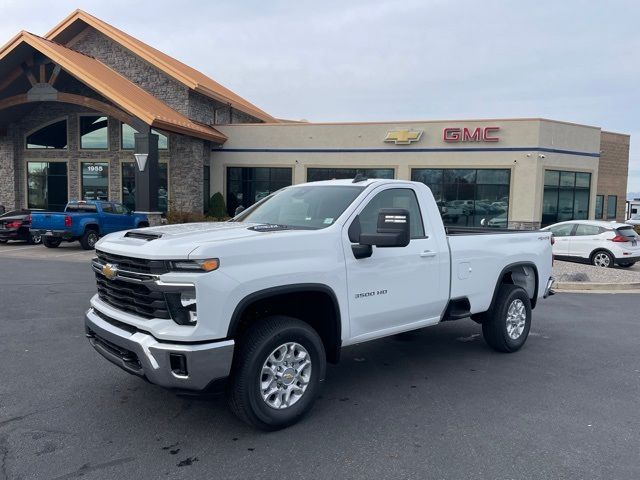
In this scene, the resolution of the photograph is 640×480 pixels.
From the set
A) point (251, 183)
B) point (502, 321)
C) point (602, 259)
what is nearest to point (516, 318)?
point (502, 321)

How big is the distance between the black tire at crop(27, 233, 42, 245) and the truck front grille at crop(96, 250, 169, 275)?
Answer: 15.7m

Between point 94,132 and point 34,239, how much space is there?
9.27 m

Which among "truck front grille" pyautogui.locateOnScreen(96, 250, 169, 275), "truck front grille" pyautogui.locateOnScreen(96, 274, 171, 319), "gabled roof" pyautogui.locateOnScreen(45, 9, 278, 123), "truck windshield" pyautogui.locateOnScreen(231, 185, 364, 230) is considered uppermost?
A: "gabled roof" pyautogui.locateOnScreen(45, 9, 278, 123)

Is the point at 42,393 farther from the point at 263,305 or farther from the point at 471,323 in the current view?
the point at 471,323

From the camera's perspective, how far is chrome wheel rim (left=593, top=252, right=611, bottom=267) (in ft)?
49.4

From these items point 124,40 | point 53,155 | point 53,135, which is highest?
point 124,40

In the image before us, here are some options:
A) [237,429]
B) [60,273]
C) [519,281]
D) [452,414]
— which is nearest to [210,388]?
[237,429]

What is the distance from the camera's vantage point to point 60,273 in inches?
489

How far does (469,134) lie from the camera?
909 inches

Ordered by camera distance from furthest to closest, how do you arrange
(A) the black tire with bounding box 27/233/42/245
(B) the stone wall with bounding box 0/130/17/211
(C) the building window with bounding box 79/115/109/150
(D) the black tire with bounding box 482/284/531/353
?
(B) the stone wall with bounding box 0/130/17/211
(C) the building window with bounding box 79/115/109/150
(A) the black tire with bounding box 27/233/42/245
(D) the black tire with bounding box 482/284/531/353

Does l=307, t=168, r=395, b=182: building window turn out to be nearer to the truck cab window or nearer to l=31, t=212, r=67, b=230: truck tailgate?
l=31, t=212, r=67, b=230: truck tailgate

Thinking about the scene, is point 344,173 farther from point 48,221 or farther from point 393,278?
point 393,278

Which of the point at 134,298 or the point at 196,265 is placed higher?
the point at 196,265

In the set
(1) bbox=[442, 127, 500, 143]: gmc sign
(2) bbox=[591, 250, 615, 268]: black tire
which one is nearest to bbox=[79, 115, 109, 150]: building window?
(1) bbox=[442, 127, 500, 143]: gmc sign
